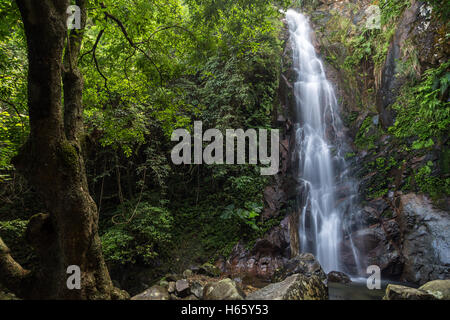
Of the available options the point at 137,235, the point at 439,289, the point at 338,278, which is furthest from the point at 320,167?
the point at 137,235

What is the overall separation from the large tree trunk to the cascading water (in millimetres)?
7717

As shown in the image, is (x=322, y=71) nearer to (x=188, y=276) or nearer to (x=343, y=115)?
(x=343, y=115)

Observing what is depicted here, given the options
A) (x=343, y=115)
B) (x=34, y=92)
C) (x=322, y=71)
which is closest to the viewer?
(x=34, y=92)

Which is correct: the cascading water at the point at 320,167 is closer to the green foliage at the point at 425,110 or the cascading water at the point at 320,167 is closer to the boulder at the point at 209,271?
the green foliage at the point at 425,110

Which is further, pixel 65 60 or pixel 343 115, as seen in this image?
pixel 343 115

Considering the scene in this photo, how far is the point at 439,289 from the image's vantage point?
12.7 feet

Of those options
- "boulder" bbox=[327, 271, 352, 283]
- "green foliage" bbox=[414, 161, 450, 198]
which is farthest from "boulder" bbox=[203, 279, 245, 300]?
"green foliage" bbox=[414, 161, 450, 198]

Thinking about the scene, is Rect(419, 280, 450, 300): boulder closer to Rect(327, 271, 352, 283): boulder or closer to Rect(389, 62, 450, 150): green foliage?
Rect(327, 271, 352, 283): boulder

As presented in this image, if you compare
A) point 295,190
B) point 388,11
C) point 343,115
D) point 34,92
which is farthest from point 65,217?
point 388,11

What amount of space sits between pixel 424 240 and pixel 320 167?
Answer: 455 centimetres

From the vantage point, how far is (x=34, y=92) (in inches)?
99.4

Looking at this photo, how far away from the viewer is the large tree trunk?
248 centimetres
